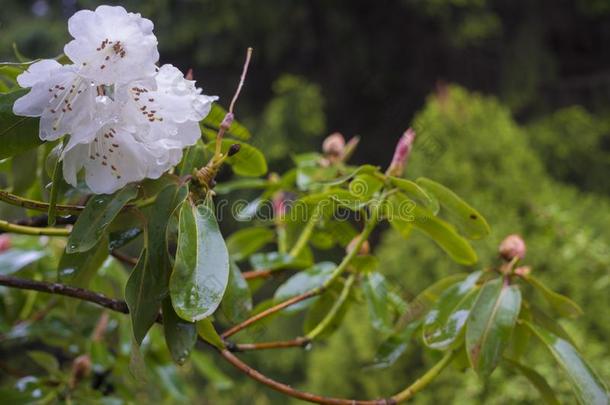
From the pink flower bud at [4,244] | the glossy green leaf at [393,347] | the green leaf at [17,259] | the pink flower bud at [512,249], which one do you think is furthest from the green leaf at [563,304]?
the pink flower bud at [4,244]

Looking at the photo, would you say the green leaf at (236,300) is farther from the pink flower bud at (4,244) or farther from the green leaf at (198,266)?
the pink flower bud at (4,244)

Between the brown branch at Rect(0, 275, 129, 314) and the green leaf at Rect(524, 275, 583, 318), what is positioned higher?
the brown branch at Rect(0, 275, 129, 314)

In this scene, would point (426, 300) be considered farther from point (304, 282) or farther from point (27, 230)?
point (27, 230)

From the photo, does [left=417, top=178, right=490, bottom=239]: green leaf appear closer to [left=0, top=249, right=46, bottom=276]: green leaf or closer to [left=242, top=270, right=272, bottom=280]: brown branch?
[left=242, top=270, right=272, bottom=280]: brown branch

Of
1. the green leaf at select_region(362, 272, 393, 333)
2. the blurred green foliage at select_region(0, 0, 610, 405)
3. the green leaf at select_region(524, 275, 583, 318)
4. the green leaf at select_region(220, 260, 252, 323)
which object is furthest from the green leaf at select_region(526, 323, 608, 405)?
the blurred green foliage at select_region(0, 0, 610, 405)

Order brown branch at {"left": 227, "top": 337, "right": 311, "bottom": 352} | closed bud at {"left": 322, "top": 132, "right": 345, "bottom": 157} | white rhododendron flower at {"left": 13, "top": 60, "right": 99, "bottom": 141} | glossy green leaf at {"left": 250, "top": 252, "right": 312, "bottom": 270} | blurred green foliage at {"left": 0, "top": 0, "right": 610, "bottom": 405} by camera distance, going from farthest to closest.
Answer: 1. blurred green foliage at {"left": 0, "top": 0, "right": 610, "bottom": 405}
2. closed bud at {"left": 322, "top": 132, "right": 345, "bottom": 157}
3. glossy green leaf at {"left": 250, "top": 252, "right": 312, "bottom": 270}
4. brown branch at {"left": 227, "top": 337, "right": 311, "bottom": 352}
5. white rhododendron flower at {"left": 13, "top": 60, "right": 99, "bottom": 141}

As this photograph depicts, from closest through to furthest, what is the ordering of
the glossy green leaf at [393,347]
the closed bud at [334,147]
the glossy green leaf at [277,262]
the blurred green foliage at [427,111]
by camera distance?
the glossy green leaf at [393,347] → the glossy green leaf at [277,262] → the closed bud at [334,147] → the blurred green foliage at [427,111]
